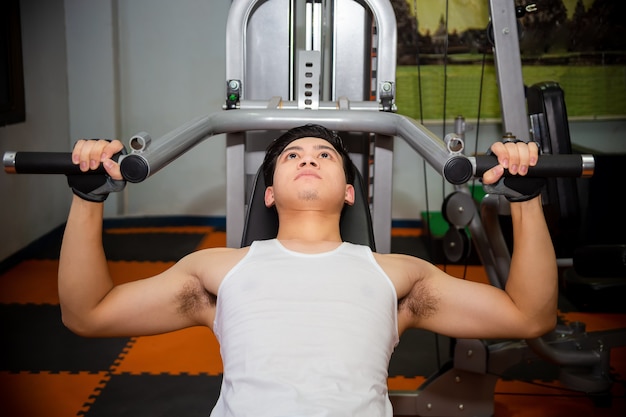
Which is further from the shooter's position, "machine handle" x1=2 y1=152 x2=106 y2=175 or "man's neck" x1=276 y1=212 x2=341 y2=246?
"man's neck" x1=276 y1=212 x2=341 y2=246

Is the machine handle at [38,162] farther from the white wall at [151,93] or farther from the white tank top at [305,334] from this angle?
the white wall at [151,93]

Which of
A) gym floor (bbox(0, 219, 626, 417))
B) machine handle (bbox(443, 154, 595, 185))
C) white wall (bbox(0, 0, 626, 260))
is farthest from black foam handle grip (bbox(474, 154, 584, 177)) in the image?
white wall (bbox(0, 0, 626, 260))

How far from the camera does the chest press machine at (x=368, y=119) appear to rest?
6.24 ft

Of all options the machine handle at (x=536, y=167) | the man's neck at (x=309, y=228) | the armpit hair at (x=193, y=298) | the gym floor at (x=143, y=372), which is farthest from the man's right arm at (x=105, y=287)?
the gym floor at (x=143, y=372)

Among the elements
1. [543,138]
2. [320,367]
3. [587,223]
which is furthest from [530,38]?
[320,367]

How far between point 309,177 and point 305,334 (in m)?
0.47

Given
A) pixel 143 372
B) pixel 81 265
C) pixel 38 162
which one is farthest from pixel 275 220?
pixel 143 372

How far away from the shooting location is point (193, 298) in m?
1.65

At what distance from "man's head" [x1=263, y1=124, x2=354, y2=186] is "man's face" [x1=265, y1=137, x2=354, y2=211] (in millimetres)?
41

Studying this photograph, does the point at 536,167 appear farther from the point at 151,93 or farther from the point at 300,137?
the point at 151,93

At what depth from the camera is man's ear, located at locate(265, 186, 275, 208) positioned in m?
1.89

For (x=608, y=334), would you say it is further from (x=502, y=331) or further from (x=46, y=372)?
(x=46, y=372)

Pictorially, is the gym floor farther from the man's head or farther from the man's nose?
the man's nose

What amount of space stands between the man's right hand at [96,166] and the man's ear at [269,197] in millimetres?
532
